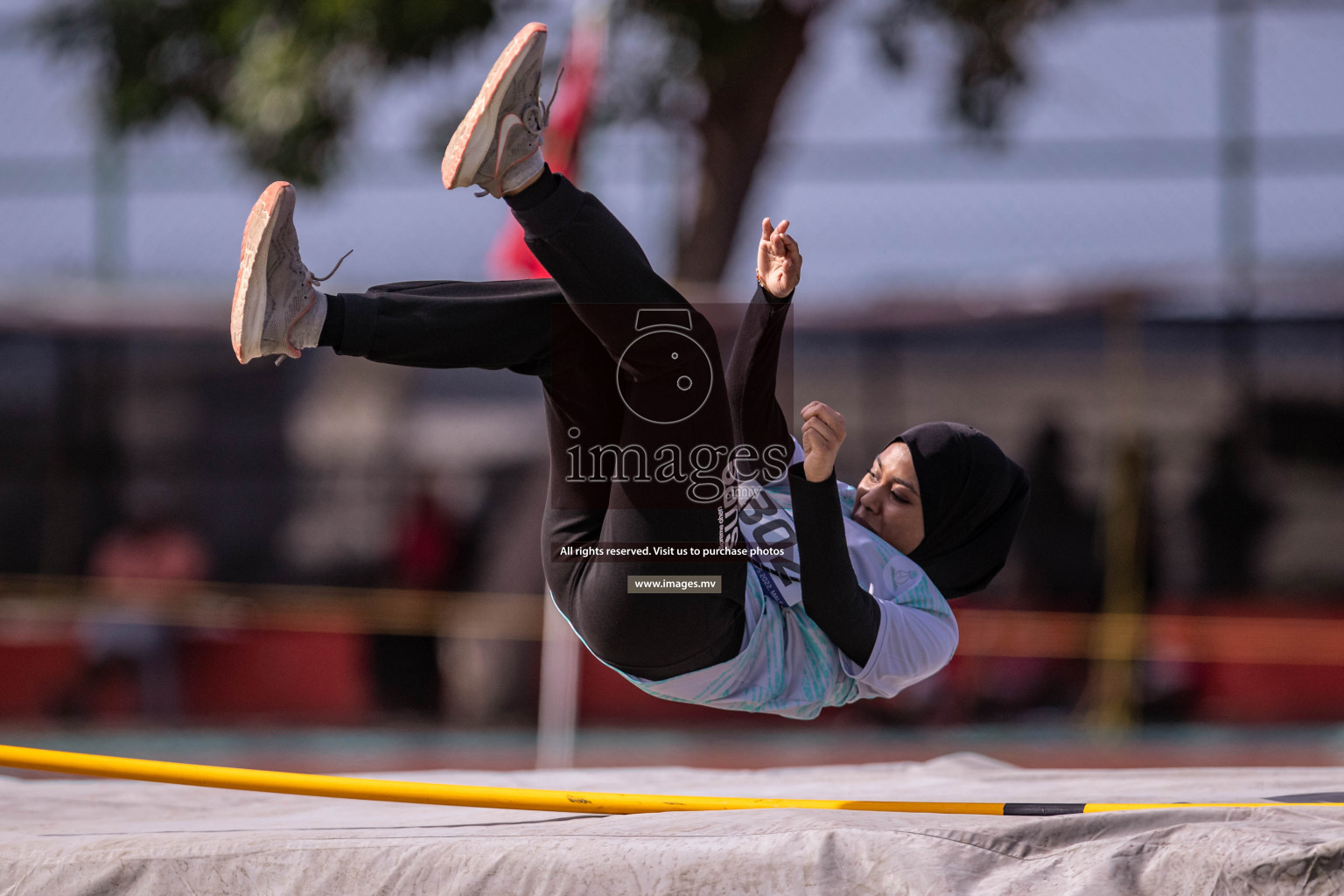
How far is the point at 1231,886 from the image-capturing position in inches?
70.7

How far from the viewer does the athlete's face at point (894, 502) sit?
2.48 m

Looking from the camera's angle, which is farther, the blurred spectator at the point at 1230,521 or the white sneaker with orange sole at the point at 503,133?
the blurred spectator at the point at 1230,521

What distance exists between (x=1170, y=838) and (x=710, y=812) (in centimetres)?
72

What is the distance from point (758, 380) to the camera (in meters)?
2.41

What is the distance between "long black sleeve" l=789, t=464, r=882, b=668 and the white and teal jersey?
2.2 inches

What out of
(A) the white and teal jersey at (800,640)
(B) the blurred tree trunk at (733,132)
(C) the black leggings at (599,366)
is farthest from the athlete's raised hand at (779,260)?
(B) the blurred tree trunk at (733,132)

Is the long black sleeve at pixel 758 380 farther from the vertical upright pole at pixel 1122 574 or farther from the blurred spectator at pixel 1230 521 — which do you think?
the blurred spectator at pixel 1230 521

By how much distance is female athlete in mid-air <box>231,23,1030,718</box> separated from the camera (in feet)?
6.69

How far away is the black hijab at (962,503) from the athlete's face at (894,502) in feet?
0.06

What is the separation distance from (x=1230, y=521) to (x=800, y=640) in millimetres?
5314

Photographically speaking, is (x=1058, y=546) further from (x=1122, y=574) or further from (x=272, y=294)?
(x=272, y=294)

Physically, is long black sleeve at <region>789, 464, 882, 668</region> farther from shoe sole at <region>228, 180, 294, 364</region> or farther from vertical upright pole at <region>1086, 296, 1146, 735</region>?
vertical upright pole at <region>1086, 296, 1146, 735</region>

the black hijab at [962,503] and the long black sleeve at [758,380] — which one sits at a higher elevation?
the long black sleeve at [758,380]

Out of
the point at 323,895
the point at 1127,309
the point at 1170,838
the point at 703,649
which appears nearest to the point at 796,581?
the point at 703,649
